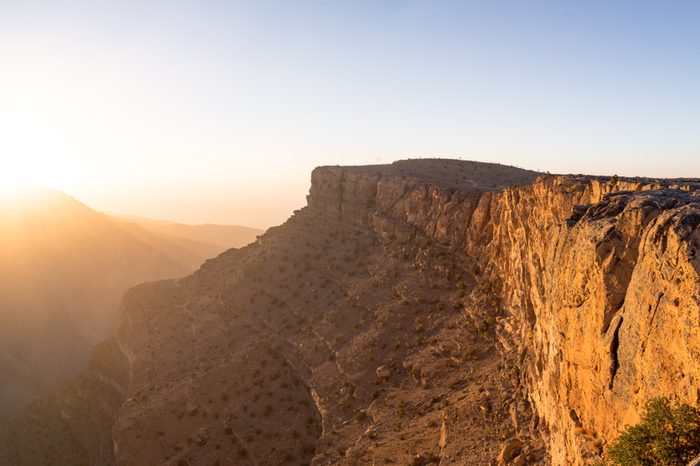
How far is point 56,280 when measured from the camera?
3935 inches

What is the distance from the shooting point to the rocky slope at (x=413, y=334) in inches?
616

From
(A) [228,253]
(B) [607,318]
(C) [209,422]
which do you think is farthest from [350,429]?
(A) [228,253]

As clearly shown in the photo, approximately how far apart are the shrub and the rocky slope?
58 centimetres

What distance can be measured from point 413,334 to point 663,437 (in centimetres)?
2757

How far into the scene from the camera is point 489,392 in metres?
29.5

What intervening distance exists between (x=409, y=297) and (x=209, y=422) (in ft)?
63.3

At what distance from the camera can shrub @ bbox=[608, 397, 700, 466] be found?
12.0 m

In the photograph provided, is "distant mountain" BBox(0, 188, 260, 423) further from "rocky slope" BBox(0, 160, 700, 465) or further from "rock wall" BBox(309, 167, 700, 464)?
"rock wall" BBox(309, 167, 700, 464)

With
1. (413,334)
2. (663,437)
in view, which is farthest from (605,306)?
(413,334)

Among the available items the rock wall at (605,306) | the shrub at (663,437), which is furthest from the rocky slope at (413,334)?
the shrub at (663,437)

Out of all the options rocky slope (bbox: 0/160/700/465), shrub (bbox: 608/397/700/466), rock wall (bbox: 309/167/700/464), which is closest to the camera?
shrub (bbox: 608/397/700/466)

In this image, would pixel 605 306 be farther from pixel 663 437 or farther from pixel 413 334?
pixel 413 334

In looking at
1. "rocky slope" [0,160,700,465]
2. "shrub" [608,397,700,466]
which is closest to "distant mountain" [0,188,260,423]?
"rocky slope" [0,160,700,465]

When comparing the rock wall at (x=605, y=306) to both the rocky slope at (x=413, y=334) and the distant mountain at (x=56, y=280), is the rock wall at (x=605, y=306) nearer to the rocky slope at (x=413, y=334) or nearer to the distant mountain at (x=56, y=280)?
the rocky slope at (x=413, y=334)
